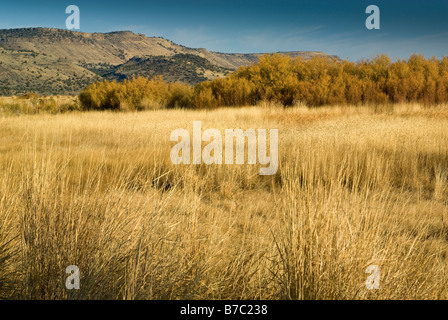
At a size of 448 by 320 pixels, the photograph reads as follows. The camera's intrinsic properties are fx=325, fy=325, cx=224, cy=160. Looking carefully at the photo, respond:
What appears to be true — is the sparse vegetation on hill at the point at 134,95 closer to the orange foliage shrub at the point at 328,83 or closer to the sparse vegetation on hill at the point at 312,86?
the sparse vegetation on hill at the point at 312,86

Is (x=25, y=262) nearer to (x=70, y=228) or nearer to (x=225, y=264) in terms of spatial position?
(x=70, y=228)

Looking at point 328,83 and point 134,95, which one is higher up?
point 328,83

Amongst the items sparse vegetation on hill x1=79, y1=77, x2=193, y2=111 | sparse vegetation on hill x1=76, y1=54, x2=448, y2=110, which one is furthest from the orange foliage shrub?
sparse vegetation on hill x1=79, y1=77, x2=193, y2=111

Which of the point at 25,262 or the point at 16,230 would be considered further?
the point at 16,230

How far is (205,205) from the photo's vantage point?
4.13m

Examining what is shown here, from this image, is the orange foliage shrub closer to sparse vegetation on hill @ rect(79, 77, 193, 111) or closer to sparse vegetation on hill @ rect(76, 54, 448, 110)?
sparse vegetation on hill @ rect(76, 54, 448, 110)

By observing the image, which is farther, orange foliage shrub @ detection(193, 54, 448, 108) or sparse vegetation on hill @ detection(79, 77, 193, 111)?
sparse vegetation on hill @ detection(79, 77, 193, 111)

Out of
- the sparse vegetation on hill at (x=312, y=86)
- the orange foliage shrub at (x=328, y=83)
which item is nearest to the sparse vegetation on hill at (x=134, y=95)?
the sparse vegetation on hill at (x=312, y=86)

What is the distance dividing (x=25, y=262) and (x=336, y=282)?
1.60m

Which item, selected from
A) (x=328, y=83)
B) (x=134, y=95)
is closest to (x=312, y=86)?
(x=328, y=83)

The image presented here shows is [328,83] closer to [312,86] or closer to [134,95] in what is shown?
[312,86]

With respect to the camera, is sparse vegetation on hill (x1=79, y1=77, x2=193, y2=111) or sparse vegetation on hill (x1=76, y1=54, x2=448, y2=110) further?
sparse vegetation on hill (x1=79, y1=77, x2=193, y2=111)

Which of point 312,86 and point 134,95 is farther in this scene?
point 134,95
